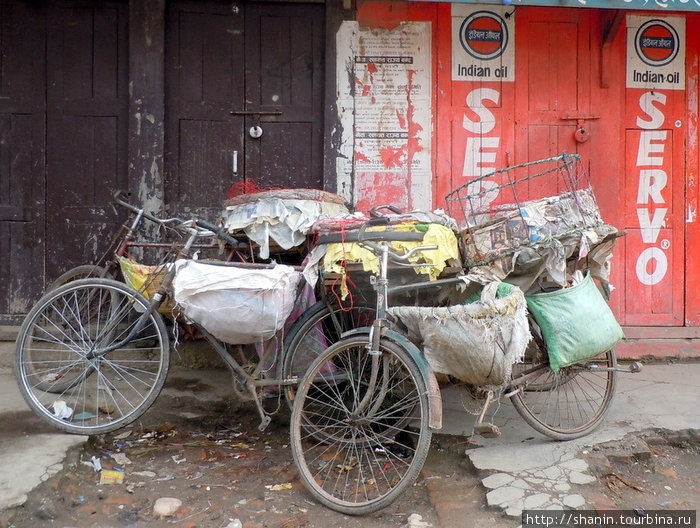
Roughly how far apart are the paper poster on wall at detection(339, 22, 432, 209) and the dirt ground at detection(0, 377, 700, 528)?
2.23 m

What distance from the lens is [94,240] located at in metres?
5.66

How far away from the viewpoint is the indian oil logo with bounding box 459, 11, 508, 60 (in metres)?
5.77

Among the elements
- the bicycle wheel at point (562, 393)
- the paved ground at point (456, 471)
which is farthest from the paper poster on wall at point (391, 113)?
the bicycle wheel at point (562, 393)

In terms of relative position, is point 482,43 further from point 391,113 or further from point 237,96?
point 237,96

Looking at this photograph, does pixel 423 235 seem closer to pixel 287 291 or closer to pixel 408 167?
pixel 287 291

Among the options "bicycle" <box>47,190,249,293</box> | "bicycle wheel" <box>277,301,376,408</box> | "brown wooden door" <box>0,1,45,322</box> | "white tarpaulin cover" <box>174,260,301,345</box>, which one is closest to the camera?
"white tarpaulin cover" <box>174,260,301,345</box>

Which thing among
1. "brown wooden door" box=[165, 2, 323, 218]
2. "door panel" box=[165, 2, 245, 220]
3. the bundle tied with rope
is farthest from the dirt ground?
"brown wooden door" box=[165, 2, 323, 218]

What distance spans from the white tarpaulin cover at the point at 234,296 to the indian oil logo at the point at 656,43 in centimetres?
390

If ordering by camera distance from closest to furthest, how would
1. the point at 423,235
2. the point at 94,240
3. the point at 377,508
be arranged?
the point at 377,508 → the point at 423,235 → the point at 94,240

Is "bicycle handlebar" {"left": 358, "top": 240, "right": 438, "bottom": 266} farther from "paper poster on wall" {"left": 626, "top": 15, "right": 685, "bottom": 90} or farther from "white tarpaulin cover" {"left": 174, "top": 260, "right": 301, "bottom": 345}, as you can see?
"paper poster on wall" {"left": 626, "top": 15, "right": 685, "bottom": 90}

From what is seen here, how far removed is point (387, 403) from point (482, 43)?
10.8 feet

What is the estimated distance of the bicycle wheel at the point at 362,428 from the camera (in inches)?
131

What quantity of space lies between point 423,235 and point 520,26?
2.95m

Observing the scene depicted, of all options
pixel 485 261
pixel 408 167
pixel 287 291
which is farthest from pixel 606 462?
pixel 408 167
